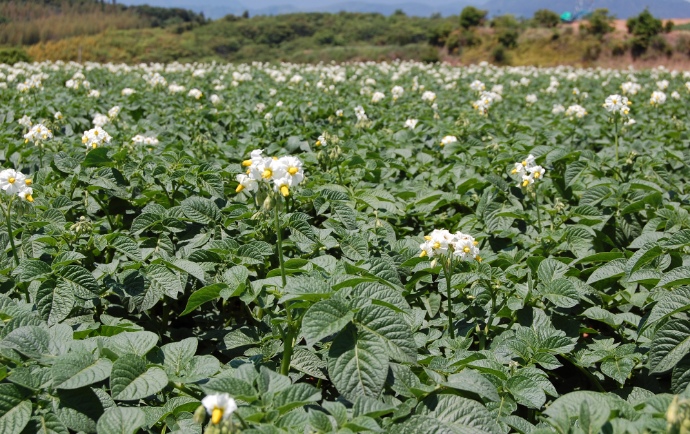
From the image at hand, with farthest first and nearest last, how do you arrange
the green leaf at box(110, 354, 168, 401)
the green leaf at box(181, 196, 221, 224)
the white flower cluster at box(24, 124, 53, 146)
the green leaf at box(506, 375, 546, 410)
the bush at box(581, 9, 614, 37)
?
the bush at box(581, 9, 614, 37)
the white flower cluster at box(24, 124, 53, 146)
the green leaf at box(181, 196, 221, 224)
the green leaf at box(506, 375, 546, 410)
the green leaf at box(110, 354, 168, 401)

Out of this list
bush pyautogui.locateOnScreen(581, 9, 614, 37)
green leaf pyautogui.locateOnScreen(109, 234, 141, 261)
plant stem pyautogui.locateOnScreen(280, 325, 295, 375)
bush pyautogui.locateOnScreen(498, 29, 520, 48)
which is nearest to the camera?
plant stem pyautogui.locateOnScreen(280, 325, 295, 375)

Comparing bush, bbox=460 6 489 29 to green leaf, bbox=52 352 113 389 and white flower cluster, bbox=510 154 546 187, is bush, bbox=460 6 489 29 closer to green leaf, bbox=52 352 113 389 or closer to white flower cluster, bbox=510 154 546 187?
white flower cluster, bbox=510 154 546 187

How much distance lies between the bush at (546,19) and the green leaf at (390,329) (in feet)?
135

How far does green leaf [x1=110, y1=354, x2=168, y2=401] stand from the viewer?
163 cm

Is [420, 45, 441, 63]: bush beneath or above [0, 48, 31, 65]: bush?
above

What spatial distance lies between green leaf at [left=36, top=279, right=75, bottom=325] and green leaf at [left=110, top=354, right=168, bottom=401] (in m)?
0.61

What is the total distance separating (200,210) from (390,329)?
5.59 feet

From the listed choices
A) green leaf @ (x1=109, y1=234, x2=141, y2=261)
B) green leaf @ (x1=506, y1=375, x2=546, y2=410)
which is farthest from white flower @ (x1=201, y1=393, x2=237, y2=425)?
green leaf @ (x1=109, y1=234, x2=141, y2=261)

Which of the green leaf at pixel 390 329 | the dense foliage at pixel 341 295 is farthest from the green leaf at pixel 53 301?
the green leaf at pixel 390 329

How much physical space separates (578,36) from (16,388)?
37.3 m

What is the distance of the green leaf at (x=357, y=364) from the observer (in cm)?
159

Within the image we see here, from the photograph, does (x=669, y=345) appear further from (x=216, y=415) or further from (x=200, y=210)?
(x=200, y=210)

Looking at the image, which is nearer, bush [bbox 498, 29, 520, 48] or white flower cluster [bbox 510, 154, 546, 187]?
white flower cluster [bbox 510, 154, 546, 187]

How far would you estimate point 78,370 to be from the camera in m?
1.63
